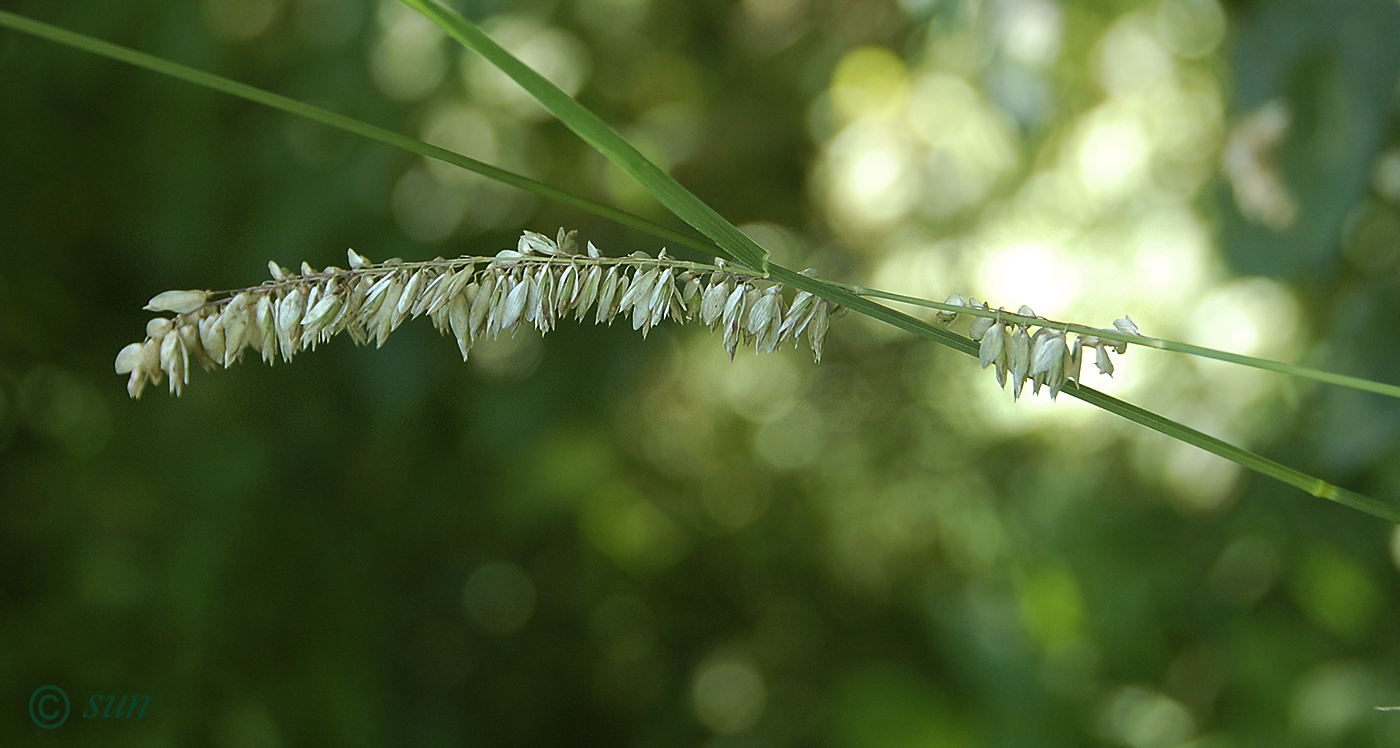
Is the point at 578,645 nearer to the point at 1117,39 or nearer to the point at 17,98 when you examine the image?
the point at 17,98

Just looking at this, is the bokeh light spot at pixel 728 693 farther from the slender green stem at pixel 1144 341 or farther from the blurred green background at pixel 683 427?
the slender green stem at pixel 1144 341

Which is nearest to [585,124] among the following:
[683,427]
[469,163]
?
[469,163]

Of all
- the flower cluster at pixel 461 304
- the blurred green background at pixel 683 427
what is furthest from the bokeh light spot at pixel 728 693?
the flower cluster at pixel 461 304

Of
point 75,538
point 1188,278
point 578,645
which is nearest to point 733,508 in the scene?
point 578,645

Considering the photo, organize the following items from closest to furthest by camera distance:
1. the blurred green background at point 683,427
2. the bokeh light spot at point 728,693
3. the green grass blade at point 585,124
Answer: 1. the green grass blade at point 585,124
2. the blurred green background at point 683,427
3. the bokeh light spot at point 728,693

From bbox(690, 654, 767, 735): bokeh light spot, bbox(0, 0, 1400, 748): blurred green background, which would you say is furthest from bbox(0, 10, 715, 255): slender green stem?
bbox(690, 654, 767, 735): bokeh light spot

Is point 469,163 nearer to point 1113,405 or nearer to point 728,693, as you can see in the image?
point 1113,405

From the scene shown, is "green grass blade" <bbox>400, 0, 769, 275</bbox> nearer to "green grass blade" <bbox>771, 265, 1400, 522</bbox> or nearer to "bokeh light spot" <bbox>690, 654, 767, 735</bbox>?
"green grass blade" <bbox>771, 265, 1400, 522</bbox>
